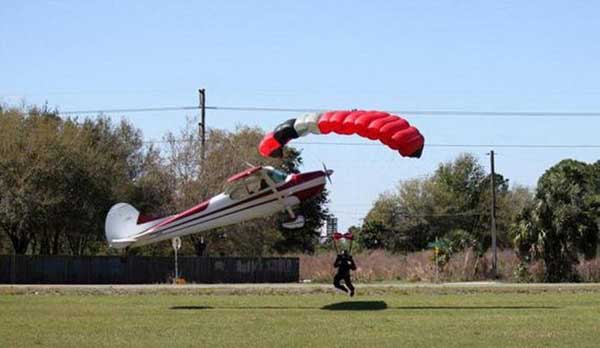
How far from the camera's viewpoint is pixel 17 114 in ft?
197

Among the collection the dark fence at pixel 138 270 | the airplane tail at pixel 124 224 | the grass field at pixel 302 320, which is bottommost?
the grass field at pixel 302 320

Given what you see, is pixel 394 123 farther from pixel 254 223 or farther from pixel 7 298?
pixel 254 223

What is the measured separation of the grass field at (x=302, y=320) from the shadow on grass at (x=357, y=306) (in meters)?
0.03

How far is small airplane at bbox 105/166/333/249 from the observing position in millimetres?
32844

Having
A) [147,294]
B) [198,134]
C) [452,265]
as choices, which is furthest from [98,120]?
[147,294]

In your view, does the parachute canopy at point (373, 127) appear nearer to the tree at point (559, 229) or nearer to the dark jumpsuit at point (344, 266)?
the dark jumpsuit at point (344, 266)

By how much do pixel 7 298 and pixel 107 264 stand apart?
67.6 ft

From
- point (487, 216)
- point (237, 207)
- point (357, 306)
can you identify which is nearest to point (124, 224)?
point (237, 207)

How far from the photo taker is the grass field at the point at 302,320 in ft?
67.4

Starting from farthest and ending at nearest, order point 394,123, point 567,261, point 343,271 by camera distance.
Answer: point 567,261, point 343,271, point 394,123

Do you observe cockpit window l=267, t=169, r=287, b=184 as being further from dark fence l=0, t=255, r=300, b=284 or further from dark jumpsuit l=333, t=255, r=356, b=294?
dark fence l=0, t=255, r=300, b=284

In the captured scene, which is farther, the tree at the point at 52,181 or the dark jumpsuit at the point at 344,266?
the tree at the point at 52,181

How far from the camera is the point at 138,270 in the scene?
56312 mm

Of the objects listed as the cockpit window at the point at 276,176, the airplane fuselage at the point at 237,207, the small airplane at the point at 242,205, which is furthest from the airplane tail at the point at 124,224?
the cockpit window at the point at 276,176
